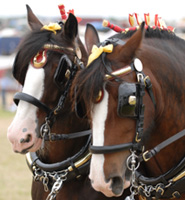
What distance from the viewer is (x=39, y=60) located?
120 inches

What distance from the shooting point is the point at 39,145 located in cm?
310

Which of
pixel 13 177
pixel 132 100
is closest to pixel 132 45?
pixel 132 100

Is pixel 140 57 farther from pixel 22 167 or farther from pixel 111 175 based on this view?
pixel 22 167

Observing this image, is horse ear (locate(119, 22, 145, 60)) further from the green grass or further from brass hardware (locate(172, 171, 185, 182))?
the green grass

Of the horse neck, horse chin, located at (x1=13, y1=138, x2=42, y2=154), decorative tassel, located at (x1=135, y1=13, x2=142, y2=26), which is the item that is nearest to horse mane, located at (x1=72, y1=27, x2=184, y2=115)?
the horse neck

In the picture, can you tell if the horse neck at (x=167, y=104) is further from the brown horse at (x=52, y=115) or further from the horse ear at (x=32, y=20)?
the horse ear at (x=32, y=20)

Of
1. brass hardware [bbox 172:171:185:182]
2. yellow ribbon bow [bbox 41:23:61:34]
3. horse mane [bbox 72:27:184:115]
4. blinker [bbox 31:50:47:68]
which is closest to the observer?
horse mane [bbox 72:27:184:115]

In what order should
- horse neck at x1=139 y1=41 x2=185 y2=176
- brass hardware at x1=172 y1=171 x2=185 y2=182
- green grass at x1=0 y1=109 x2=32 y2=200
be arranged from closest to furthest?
1. horse neck at x1=139 y1=41 x2=185 y2=176
2. brass hardware at x1=172 y1=171 x2=185 y2=182
3. green grass at x1=0 y1=109 x2=32 y2=200

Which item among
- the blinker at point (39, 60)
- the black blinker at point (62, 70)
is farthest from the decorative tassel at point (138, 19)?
the blinker at point (39, 60)

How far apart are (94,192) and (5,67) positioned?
16.3 meters

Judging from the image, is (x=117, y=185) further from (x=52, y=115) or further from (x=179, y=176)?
(x=52, y=115)

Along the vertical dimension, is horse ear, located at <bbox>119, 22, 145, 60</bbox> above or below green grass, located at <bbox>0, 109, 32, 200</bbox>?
above

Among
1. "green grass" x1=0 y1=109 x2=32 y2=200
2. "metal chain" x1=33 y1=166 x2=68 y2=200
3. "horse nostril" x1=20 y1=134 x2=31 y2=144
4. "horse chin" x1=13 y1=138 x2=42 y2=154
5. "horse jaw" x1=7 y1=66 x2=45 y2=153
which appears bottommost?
"green grass" x1=0 y1=109 x2=32 y2=200

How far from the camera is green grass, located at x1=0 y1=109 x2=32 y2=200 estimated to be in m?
6.29
